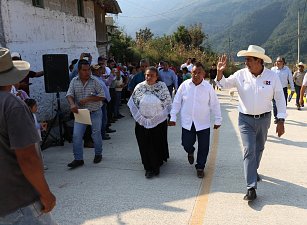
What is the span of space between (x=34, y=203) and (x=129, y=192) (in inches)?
111

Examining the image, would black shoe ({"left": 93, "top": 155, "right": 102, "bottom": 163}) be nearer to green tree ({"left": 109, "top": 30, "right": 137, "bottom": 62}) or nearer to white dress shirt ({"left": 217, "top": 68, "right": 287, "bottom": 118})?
white dress shirt ({"left": 217, "top": 68, "right": 287, "bottom": 118})

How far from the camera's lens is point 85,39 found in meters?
14.7

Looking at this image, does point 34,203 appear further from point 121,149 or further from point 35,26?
point 35,26

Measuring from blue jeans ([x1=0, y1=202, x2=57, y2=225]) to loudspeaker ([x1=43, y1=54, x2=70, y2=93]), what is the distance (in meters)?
5.33

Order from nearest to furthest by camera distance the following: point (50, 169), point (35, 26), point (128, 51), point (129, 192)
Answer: point (129, 192), point (50, 169), point (35, 26), point (128, 51)

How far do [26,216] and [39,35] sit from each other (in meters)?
8.09

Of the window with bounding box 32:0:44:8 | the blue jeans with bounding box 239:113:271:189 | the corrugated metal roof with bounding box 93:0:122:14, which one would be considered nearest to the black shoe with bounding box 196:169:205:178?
the blue jeans with bounding box 239:113:271:189

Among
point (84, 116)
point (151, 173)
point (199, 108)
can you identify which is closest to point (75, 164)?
point (84, 116)

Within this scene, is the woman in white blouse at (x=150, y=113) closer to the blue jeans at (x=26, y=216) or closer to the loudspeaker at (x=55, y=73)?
the loudspeaker at (x=55, y=73)

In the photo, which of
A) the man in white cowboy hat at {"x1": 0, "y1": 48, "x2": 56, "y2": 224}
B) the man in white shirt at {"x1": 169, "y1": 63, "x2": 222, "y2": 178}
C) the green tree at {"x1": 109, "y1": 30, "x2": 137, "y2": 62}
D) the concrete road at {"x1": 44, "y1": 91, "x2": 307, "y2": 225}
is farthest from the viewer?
the green tree at {"x1": 109, "y1": 30, "x2": 137, "y2": 62}

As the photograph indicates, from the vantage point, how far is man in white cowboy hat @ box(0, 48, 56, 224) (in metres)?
2.41

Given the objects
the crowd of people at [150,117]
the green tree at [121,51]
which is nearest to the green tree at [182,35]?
the green tree at [121,51]

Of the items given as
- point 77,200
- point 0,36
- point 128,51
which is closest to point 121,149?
point 77,200

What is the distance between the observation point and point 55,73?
776 cm
